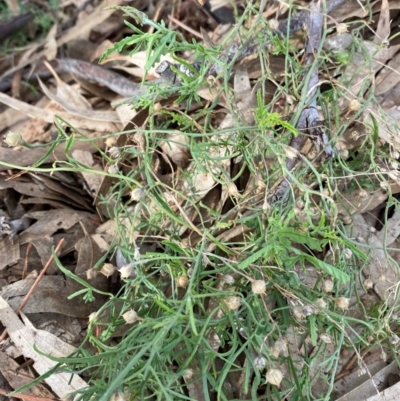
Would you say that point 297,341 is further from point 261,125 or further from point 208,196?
point 261,125

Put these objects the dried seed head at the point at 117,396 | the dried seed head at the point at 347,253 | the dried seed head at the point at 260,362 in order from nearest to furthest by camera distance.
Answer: the dried seed head at the point at 117,396, the dried seed head at the point at 260,362, the dried seed head at the point at 347,253

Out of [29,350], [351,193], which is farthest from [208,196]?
[29,350]

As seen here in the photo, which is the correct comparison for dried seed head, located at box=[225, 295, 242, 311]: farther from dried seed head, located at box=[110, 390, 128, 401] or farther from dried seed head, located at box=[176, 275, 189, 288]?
dried seed head, located at box=[110, 390, 128, 401]

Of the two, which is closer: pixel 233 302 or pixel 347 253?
pixel 233 302

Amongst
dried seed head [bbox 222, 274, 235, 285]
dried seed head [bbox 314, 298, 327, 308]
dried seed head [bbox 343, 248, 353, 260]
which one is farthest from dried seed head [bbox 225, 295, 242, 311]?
dried seed head [bbox 343, 248, 353, 260]

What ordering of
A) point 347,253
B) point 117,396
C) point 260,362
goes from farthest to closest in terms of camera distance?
1. point 347,253
2. point 260,362
3. point 117,396

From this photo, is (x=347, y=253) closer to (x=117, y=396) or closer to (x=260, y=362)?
(x=260, y=362)

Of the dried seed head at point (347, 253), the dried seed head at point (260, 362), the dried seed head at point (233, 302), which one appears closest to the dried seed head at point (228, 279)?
the dried seed head at point (233, 302)

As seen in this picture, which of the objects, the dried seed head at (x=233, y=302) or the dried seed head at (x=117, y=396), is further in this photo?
the dried seed head at (x=233, y=302)

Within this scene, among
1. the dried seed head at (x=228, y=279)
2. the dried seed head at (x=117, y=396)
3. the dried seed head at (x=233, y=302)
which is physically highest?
the dried seed head at (x=233, y=302)

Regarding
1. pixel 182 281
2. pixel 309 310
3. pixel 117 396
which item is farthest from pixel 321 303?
pixel 117 396

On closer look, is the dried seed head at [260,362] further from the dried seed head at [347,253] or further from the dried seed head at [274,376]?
the dried seed head at [347,253]
